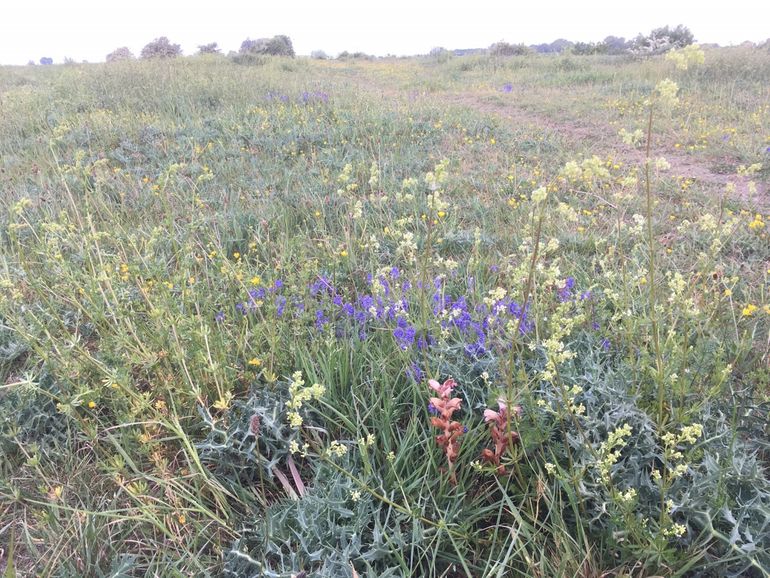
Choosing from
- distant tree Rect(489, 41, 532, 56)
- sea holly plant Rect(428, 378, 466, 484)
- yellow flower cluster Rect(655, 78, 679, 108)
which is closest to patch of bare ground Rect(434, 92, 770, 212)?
yellow flower cluster Rect(655, 78, 679, 108)

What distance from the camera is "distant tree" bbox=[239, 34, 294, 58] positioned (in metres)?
24.5

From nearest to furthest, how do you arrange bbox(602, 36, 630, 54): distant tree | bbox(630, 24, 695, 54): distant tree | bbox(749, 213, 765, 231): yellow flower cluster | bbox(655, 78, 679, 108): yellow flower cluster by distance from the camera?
bbox(655, 78, 679, 108): yellow flower cluster → bbox(749, 213, 765, 231): yellow flower cluster → bbox(630, 24, 695, 54): distant tree → bbox(602, 36, 630, 54): distant tree

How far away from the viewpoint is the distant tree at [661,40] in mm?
16616

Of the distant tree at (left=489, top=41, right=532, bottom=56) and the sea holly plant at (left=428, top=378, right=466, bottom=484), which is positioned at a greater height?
the distant tree at (left=489, top=41, right=532, bottom=56)

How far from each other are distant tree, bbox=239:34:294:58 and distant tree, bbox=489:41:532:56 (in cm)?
1006

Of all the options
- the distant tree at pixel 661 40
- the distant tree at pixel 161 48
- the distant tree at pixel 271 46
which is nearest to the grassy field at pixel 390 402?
the distant tree at pixel 661 40

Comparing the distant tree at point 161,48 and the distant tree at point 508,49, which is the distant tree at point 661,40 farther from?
the distant tree at point 161,48

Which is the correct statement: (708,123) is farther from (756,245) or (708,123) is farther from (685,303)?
(685,303)

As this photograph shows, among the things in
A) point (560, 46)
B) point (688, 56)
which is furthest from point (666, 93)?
point (560, 46)

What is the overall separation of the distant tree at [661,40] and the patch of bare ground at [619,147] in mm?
9644

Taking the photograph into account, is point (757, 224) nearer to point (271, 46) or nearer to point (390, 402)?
point (390, 402)

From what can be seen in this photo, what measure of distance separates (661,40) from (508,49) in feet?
20.4

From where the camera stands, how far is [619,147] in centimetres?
674

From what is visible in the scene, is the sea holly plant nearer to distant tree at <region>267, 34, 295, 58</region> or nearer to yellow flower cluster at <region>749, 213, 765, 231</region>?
yellow flower cluster at <region>749, 213, 765, 231</region>
